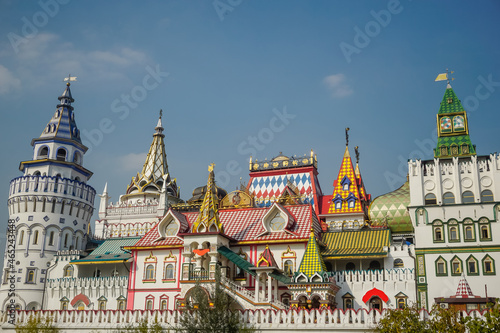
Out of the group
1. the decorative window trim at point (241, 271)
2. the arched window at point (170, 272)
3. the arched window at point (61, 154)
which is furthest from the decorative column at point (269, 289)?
the arched window at point (61, 154)

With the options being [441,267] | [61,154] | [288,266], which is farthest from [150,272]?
[441,267]

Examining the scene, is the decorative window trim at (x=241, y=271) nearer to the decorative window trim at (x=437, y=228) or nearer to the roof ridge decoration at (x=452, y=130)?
the decorative window trim at (x=437, y=228)

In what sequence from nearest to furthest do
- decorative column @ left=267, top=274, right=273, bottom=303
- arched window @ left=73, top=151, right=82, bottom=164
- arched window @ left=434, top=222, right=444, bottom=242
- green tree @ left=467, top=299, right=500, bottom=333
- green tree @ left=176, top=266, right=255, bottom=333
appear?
green tree @ left=467, top=299, right=500, bottom=333 < green tree @ left=176, top=266, right=255, bottom=333 < decorative column @ left=267, top=274, right=273, bottom=303 < arched window @ left=434, top=222, right=444, bottom=242 < arched window @ left=73, top=151, right=82, bottom=164

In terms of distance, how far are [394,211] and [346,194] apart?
16.4 feet

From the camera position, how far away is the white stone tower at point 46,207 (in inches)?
1880

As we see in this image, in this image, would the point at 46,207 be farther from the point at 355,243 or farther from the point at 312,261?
the point at 355,243

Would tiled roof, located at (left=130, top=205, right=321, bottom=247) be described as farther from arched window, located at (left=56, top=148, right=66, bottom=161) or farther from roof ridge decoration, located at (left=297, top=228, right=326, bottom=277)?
arched window, located at (left=56, top=148, right=66, bottom=161)

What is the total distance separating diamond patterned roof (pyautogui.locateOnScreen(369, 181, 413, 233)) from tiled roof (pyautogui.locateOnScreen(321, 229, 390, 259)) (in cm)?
509

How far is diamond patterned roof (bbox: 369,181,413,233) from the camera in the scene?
47.3 m

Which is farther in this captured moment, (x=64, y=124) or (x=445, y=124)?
(x=64, y=124)

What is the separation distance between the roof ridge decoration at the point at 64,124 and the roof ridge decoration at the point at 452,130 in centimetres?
3213

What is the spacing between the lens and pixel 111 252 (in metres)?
46.8

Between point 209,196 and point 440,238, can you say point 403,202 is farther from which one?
point 209,196

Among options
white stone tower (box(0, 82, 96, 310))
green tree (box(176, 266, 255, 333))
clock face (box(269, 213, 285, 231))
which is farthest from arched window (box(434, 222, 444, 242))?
white stone tower (box(0, 82, 96, 310))
